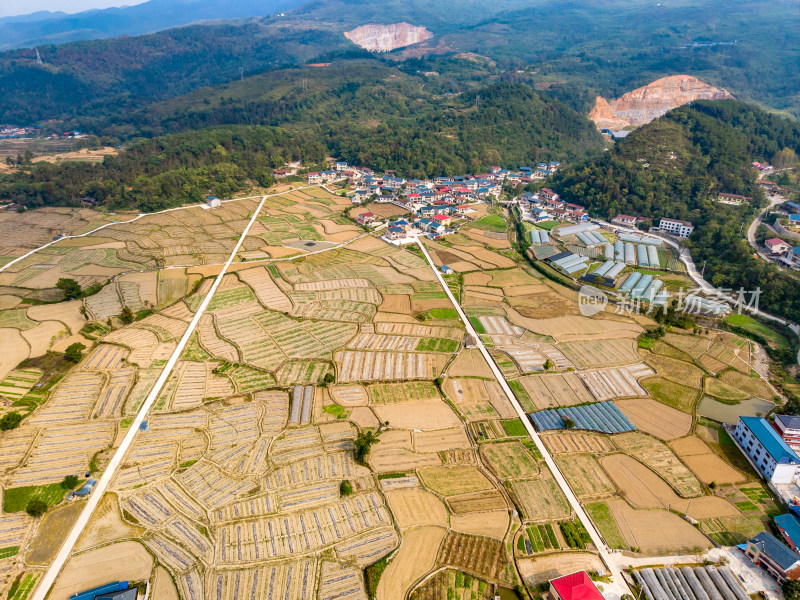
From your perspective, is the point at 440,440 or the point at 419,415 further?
the point at 419,415

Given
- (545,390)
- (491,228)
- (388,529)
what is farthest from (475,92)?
(388,529)

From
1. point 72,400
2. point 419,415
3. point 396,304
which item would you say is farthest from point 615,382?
point 72,400

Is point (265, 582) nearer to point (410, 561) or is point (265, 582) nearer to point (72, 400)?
point (410, 561)

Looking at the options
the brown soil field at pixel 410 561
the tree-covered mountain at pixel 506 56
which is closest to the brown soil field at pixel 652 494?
the brown soil field at pixel 410 561

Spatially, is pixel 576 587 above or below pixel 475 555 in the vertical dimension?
above

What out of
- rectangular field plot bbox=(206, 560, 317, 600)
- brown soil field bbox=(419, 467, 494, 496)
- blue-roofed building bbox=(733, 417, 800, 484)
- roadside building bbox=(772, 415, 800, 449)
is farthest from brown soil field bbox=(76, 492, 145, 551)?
roadside building bbox=(772, 415, 800, 449)

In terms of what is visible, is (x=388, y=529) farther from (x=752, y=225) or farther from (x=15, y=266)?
(x=752, y=225)

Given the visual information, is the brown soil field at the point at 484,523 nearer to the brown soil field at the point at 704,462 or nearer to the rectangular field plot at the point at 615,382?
the brown soil field at the point at 704,462

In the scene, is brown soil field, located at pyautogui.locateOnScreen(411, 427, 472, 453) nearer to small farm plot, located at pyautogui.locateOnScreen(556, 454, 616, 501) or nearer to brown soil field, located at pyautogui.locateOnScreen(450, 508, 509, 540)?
brown soil field, located at pyautogui.locateOnScreen(450, 508, 509, 540)
